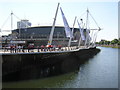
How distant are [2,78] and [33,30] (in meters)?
117

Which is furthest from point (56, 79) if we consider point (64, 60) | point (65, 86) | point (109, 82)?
point (64, 60)

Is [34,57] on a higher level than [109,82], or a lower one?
higher

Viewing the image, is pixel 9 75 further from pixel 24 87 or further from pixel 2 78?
pixel 24 87

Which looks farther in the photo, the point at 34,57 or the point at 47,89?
the point at 34,57

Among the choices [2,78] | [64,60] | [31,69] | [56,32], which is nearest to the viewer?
[2,78]

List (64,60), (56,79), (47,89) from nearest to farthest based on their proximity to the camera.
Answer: (47,89) < (56,79) < (64,60)

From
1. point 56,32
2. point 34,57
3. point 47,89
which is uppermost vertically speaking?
point 56,32

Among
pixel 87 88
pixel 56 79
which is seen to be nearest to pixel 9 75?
pixel 56 79

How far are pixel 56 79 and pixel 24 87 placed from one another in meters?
7.16

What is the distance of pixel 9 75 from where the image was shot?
3064cm

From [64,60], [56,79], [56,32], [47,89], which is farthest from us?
[56,32]

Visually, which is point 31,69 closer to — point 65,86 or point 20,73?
point 20,73

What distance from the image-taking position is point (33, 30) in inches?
5664

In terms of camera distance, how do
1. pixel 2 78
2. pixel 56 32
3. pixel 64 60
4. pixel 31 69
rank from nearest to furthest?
pixel 2 78 < pixel 31 69 < pixel 64 60 < pixel 56 32
